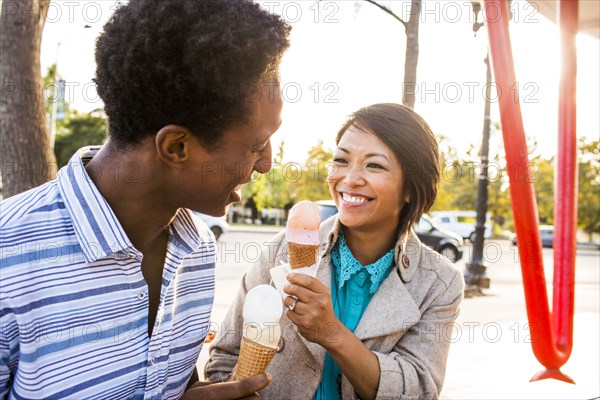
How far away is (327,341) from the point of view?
2021 millimetres

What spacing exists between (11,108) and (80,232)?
2.59 meters

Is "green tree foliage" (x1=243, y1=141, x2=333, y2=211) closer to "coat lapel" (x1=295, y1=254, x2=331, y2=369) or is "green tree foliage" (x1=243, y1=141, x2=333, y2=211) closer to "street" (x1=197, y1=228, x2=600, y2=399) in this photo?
"street" (x1=197, y1=228, x2=600, y2=399)

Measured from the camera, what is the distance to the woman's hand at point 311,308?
1963 millimetres

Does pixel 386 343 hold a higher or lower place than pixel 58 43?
lower

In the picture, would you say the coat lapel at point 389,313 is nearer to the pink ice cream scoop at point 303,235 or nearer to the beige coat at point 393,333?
the beige coat at point 393,333

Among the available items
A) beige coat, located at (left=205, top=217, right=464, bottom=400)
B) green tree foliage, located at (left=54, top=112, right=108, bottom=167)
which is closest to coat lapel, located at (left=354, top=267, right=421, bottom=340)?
beige coat, located at (left=205, top=217, right=464, bottom=400)

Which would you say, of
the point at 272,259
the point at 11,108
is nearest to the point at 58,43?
the point at 11,108

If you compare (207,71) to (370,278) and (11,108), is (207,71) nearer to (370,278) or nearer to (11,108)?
(370,278)

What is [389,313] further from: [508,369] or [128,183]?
[508,369]

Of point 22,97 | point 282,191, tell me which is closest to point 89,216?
point 22,97

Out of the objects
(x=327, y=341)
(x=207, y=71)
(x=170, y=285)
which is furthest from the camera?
(x=327, y=341)

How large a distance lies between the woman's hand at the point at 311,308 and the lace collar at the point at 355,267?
1.75 feet

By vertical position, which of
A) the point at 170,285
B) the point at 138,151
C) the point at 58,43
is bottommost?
the point at 170,285

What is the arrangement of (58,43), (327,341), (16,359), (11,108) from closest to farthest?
(16,359), (327,341), (11,108), (58,43)
